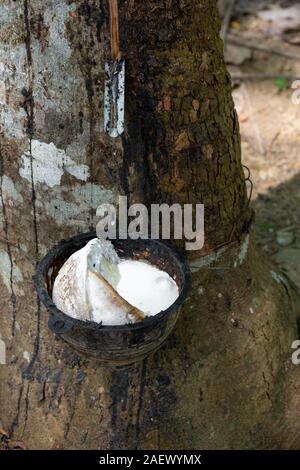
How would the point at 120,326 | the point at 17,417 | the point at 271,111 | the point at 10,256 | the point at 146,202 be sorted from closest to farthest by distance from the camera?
the point at 120,326
the point at 146,202
the point at 10,256
the point at 17,417
the point at 271,111

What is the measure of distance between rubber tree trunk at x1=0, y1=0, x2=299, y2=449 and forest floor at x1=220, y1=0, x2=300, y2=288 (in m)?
0.75

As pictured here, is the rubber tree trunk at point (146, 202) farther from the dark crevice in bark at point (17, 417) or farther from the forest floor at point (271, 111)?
the forest floor at point (271, 111)

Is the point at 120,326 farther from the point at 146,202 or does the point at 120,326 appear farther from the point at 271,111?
the point at 271,111

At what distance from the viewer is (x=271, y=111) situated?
4293mm

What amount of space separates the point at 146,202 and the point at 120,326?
0.52 m

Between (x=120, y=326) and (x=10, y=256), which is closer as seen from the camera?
(x=120, y=326)

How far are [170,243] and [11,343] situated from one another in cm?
76

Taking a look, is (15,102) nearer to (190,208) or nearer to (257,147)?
(190,208)

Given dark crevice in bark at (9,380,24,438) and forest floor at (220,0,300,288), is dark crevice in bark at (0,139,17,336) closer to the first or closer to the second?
dark crevice in bark at (9,380,24,438)

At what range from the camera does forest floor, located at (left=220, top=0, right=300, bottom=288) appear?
3.52 meters

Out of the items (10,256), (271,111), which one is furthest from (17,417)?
(271,111)

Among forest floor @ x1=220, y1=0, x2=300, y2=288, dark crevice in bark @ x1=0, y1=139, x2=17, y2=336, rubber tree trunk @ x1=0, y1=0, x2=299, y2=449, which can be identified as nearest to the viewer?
rubber tree trunk @ x1=0, y1=0, x2=299, y2=449

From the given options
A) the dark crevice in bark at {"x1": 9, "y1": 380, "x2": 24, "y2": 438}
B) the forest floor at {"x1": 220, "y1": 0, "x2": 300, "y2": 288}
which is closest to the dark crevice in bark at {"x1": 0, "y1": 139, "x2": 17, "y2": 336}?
the dark crevice in bark at {"x1": 9, "y1": 380, "x2": 24, "y2": 438}

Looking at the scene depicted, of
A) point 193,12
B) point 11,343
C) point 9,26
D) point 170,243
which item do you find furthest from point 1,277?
point 193,12
